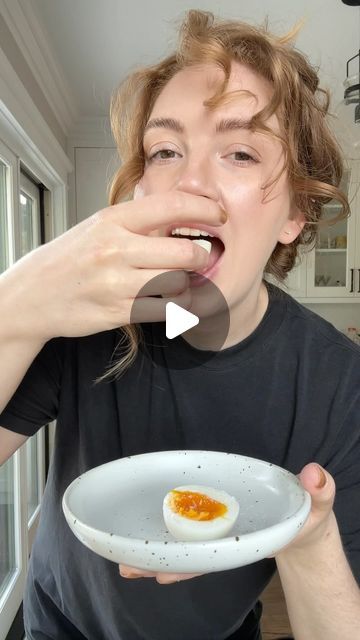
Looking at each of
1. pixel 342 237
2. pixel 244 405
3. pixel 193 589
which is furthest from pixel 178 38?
pixel 342 237

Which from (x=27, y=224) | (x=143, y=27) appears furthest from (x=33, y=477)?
(x=143, y=27)

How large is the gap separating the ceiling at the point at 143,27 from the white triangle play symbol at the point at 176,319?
61.6 inches

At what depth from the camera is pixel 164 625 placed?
820 millimetres

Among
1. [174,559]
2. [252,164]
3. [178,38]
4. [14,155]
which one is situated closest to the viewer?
[174,559]

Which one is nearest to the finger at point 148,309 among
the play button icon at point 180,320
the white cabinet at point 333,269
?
the play button icon at point 180,320

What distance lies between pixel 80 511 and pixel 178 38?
0.84 m

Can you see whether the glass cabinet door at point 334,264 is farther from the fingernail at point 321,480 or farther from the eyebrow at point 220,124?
the fingernail at point 321,480

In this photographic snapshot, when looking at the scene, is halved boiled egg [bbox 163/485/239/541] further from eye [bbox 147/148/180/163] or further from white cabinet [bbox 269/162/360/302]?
white cabinet [bbox 269/162/360/302]

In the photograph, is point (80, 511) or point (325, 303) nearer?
point (80, 511)

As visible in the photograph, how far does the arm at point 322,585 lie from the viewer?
67cm

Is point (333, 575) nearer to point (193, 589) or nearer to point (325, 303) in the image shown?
point (193, 589)

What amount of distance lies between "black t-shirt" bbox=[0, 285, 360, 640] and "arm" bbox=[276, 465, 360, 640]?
0.32 ft

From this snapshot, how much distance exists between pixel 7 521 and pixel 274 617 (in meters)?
1.33

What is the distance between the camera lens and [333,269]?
423 cm
